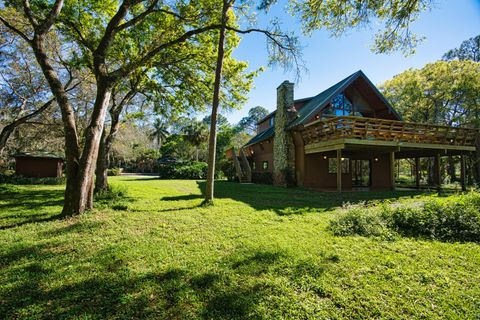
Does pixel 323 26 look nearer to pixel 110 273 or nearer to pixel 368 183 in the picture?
pixel 110 273

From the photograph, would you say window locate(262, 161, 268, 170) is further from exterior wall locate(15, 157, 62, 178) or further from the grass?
exterior wall locate(15, 157, 62, 178)

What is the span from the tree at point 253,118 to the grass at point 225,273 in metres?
65.5

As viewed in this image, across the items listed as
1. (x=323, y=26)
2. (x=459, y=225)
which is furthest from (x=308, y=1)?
(x=459, y=225)

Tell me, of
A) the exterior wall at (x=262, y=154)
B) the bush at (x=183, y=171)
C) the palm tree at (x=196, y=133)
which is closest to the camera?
the exterior wall at (x=262, y=154)

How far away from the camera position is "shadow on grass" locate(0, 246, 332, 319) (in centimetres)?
242

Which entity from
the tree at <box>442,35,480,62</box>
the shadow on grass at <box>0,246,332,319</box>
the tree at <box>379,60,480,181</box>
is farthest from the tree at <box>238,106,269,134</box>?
the shadow on grass at <box>0,246,332,319</box>

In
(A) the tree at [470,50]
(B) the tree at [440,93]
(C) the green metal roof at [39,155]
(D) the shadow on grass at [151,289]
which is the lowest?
(D) the shadow on grass at [151,289]

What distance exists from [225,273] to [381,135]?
12429mm

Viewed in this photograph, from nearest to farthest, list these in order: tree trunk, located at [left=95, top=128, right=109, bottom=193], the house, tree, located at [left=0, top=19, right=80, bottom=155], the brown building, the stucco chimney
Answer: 1. tree trunk, located at [left=95, top=128, right=109, bottom=193]
2. the house
3. tree, located at [left=0, top=19, right=80, bottom=155]
4. the stucco chimney
5. the brown building

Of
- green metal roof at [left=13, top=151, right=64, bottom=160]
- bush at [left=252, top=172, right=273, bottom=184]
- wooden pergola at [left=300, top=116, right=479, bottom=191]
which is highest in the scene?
wooden pergola at [left=300, top=116, right=479, bottom=191]

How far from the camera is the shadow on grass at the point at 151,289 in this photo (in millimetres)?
2420

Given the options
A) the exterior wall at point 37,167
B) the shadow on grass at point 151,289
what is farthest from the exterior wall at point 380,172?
the exterior wall at point 37,167

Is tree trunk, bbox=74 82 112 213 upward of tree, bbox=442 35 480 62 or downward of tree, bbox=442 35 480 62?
downward

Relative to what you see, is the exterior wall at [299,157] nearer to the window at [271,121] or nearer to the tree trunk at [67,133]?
the window at [271,121]
